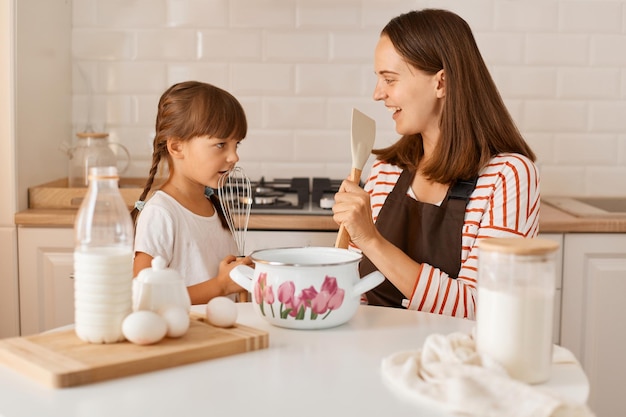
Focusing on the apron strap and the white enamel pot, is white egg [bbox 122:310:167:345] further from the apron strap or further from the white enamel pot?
the apron strap

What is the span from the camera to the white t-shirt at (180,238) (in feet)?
6.16

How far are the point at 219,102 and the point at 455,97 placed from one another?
55 centimetres

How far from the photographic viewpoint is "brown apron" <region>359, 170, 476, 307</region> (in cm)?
188

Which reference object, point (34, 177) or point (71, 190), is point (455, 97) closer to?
point (71, 190)

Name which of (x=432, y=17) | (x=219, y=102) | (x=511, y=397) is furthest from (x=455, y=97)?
(x=511, y=397)

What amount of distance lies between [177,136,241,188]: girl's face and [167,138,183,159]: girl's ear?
0.01 m

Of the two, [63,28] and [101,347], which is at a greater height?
[63,28]

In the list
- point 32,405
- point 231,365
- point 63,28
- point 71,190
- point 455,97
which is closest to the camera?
point 32,405

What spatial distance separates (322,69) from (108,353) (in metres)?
2.01

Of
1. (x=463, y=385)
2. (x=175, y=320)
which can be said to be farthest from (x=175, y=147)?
(x=463, y=385)

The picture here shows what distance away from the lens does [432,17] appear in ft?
6.42

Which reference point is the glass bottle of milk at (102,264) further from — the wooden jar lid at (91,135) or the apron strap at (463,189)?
the wooden jar lid at (91,135)

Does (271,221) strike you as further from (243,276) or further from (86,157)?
(243,276)

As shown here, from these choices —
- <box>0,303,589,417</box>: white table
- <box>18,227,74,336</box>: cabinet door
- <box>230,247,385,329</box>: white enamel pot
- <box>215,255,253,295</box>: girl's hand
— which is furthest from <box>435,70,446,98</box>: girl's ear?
<box>18,227,74,336</box>: cabinet door
